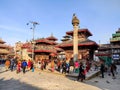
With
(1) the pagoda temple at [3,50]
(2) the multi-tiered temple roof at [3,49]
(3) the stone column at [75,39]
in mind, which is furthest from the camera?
(1) the pagoda temple at [3,50]

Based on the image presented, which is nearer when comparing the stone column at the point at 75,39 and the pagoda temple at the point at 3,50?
the stone column at the point at 75,39

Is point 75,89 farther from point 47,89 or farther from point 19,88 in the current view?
point 19,88

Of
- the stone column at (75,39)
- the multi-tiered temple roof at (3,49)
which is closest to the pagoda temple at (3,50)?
the multi-tiered temple roof at (3,49)

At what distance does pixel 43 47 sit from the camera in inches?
2010

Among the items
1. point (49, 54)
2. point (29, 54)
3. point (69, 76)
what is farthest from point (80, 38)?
point (69, 76)

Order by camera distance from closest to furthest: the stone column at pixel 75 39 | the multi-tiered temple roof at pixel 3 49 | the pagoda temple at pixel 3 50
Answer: the stone column at pixel 75 39 → the multi-tiered temple roof at pixel 3 49 → the pagoda temple at pixel 3 50

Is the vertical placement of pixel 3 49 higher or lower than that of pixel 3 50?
higher

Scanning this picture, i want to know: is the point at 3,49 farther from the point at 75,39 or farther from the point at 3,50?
the point at 75,39

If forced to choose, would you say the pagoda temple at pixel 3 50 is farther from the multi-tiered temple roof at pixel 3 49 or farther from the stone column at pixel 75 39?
the stone column at pixel 75 39

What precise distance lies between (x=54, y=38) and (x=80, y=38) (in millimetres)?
25870

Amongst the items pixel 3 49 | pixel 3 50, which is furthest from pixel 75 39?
pixel 3 49

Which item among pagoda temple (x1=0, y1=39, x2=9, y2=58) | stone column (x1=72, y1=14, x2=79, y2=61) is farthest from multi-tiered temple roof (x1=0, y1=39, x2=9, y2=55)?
stone column (x1=72, y1=14, x2=79, y2=61)

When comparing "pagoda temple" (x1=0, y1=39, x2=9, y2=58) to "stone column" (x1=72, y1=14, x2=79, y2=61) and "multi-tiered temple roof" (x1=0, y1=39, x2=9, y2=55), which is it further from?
"stone column" (x1=72, y1=14, x2=79, y2=61)

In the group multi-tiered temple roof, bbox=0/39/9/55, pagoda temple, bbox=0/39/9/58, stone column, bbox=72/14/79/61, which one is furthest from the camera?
pagoda temple, bbox=0/39/9/58
